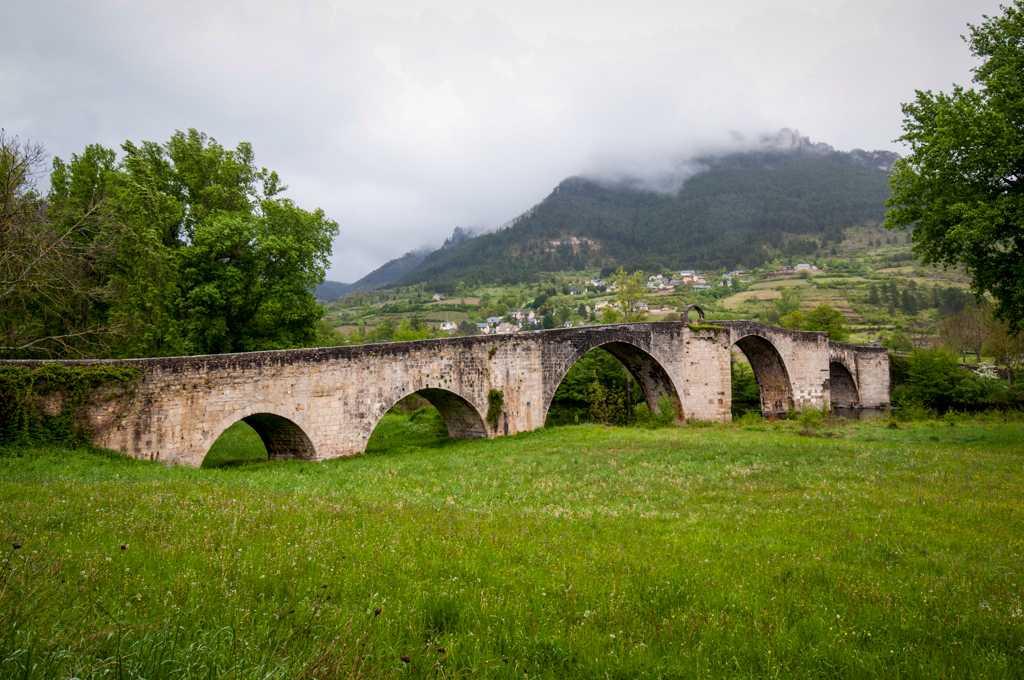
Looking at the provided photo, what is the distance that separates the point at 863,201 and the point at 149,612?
6935 inches

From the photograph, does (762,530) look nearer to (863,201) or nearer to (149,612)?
(149,612)

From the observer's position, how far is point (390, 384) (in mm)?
16766

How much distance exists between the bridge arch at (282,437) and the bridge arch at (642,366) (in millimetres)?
10750

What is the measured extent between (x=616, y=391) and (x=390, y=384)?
2393cm

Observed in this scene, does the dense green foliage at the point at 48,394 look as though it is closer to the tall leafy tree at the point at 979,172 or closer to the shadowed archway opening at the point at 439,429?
the shadowed archway opening at the point at 439,429

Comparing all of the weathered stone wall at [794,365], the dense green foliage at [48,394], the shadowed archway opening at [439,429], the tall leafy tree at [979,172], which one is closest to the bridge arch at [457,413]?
the shadowed archway opening at [439,429]

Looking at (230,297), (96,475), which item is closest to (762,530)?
(96,475)

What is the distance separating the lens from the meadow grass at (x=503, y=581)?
2.58m

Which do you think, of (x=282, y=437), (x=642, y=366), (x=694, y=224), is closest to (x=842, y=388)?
(x=642, y=366)

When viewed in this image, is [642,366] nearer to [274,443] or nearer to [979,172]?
[979,172]

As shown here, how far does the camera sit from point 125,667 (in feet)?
6.09

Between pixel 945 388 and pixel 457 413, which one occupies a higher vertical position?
pixel 457 413

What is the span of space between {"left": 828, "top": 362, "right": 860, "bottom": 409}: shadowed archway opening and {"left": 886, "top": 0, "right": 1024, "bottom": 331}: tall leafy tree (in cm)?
2705

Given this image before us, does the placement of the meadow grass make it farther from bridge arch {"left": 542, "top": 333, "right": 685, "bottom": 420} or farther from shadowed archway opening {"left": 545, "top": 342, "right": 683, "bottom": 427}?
shadowed archway opening {"left": 545, "top": 342, "right": 683, "bottom": 427}
